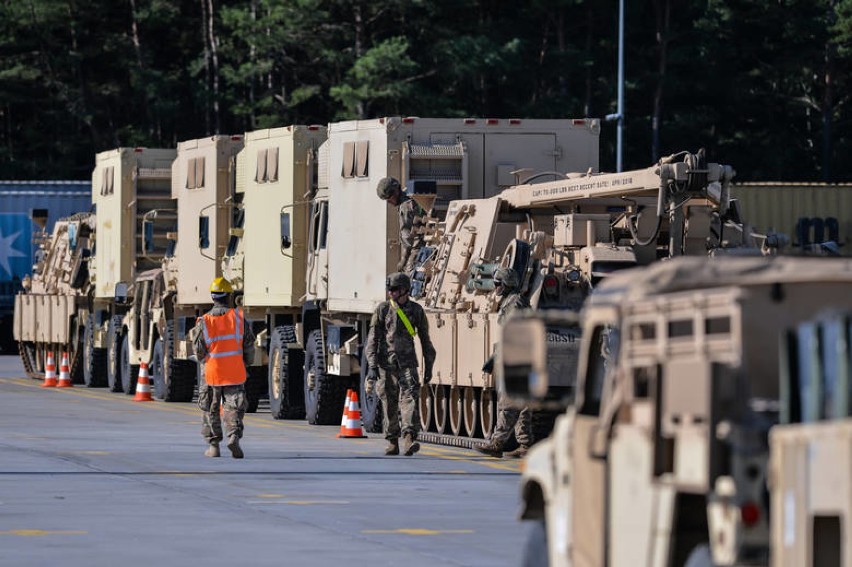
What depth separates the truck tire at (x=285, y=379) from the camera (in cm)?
2908

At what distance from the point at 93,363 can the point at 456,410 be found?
15807 mm

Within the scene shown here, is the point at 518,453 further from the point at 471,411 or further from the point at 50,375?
the point at 50,375

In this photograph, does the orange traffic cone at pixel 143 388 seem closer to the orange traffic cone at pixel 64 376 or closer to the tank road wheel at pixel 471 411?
the orange traffic cone at pixel 64 376

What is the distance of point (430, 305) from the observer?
83.0 ft

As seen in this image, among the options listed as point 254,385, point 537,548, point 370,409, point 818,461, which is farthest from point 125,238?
point 818,461

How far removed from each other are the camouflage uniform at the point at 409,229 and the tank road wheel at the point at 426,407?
1565 mm

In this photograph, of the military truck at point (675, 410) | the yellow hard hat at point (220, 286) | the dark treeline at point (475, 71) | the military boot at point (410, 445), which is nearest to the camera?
the military truck at point (675, 410)

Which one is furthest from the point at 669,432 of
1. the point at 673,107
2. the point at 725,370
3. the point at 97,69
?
the point at 97,69

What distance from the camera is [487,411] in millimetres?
23469

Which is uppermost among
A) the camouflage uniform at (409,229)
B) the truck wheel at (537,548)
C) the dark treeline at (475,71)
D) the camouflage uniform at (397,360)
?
the dark treeline at (475,71)

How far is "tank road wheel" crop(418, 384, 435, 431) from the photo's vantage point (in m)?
25.3

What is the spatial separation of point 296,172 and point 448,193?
325 cm

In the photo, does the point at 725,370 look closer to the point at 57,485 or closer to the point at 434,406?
the point at 57,485

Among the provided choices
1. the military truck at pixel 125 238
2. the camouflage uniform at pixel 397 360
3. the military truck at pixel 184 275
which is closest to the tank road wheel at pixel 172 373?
the military truck at pixel 184 275
